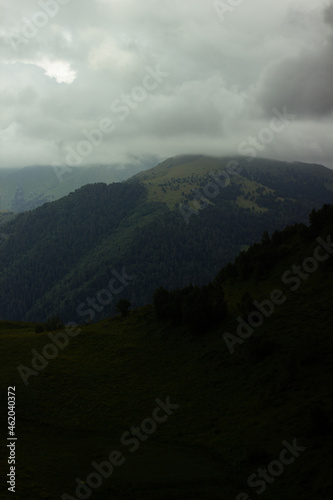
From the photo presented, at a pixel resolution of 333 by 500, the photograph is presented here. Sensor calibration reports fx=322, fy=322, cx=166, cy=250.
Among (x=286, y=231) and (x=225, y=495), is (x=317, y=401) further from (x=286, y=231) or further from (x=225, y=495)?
(x=286, y=231)

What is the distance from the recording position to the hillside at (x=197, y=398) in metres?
24.1

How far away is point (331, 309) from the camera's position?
1906 inches

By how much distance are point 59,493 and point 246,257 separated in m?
60.4

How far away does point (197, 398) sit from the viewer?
131ft

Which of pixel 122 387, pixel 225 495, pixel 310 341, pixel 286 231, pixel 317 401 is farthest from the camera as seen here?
pixel 286 231

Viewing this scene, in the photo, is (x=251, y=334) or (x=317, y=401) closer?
(x=317, y=401)

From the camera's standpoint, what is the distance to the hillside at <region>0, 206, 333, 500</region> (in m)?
24.1

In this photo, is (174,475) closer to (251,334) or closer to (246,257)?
(251,334)

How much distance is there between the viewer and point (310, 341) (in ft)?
136

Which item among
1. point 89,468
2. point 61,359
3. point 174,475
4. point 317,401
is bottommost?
point 317,401

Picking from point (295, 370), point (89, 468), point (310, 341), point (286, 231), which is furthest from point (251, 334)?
point (286, 231)

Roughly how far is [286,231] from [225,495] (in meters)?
66.6

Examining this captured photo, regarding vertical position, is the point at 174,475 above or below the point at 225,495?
above

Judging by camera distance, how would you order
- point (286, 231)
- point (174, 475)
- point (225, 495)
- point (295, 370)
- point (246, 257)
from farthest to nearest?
point (286, 231)
point (246, 257)
point (295, 370)
point (174, 475)
point (225, 495)
